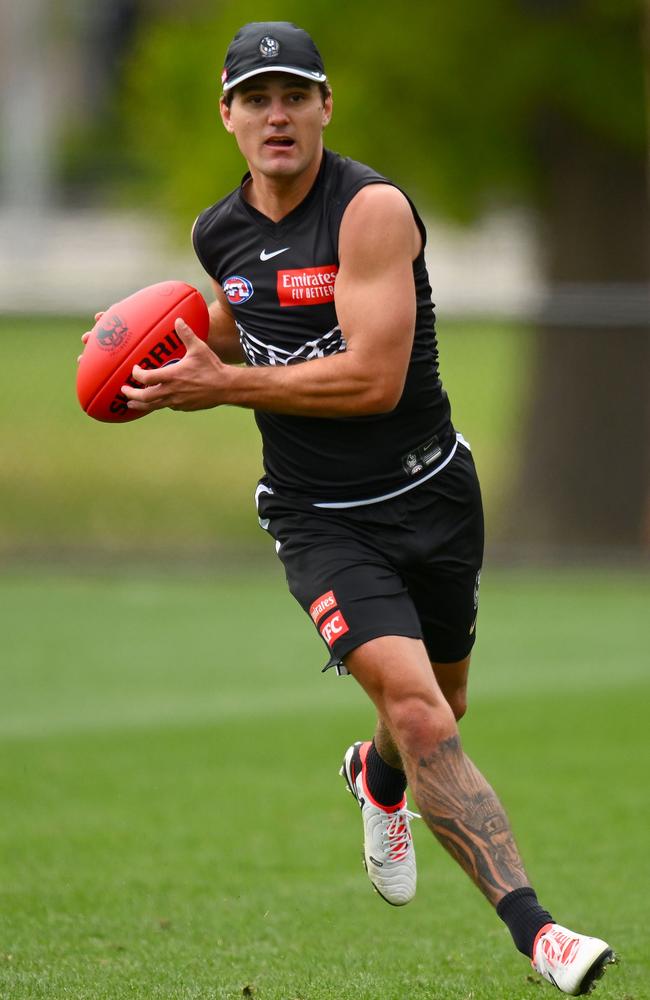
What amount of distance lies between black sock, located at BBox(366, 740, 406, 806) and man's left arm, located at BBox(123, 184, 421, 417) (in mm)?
1589

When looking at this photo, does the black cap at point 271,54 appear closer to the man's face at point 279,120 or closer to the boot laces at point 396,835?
the man's face at point 279,120

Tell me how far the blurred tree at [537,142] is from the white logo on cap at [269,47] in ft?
34.5

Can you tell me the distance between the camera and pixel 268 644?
12.2 m

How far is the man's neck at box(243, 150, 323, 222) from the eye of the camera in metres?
5.56

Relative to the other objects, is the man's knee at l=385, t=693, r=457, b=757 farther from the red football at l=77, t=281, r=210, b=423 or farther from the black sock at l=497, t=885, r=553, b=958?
the red football at l=77, t=281, r=210, b=423

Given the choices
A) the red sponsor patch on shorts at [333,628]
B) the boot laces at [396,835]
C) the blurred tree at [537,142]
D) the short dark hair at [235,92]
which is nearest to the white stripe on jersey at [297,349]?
the short dark hair at [235,92]

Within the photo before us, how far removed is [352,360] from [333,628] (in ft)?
2.82

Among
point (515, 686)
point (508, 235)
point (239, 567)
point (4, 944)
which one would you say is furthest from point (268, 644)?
point (508, 235)

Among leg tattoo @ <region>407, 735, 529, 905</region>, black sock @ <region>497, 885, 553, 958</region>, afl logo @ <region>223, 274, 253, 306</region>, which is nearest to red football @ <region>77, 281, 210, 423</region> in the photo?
afl logo @ <region>223, 274, 253, 306</region>

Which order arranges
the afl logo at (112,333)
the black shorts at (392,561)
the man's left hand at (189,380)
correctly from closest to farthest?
the man's left hand at (189,380) → the black shorts at (392,561) → the afl logo at (112,333)

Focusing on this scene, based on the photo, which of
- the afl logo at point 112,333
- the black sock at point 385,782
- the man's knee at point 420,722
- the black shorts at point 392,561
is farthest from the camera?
the black sock at point 385,782

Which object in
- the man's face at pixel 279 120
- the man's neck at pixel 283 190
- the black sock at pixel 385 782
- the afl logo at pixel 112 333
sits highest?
the man's face at pixel 279 120

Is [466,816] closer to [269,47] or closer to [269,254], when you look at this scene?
[269,254]

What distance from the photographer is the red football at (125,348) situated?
560cm
